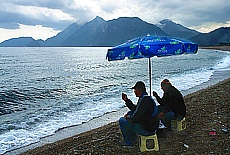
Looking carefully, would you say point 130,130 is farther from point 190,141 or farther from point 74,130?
point 74,130

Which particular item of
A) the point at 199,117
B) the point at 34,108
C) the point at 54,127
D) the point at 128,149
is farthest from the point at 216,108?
the point at 34,108

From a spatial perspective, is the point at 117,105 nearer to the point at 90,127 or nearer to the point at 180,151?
the point at 90,127

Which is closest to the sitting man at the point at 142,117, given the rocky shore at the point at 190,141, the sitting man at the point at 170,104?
the rocky shore at the point at 190,141

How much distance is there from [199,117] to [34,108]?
11.1 meters

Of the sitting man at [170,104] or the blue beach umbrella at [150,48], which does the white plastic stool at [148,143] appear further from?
the blue beach umbrella at [150,48]

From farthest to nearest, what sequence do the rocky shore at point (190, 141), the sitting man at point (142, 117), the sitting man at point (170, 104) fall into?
the sitting man at point (170, 104) → the rocky shore at point (190, 141) → the sitting man at point (142, 117)

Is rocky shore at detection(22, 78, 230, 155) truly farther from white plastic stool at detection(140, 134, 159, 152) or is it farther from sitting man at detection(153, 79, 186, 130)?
sitting man at detection(153, 79, 186, 130)

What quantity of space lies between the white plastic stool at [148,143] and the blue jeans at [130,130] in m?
0.13

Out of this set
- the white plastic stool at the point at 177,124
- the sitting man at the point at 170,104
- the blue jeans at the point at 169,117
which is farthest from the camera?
the white plastic stool at the point at 177,124

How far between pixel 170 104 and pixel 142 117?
1491 mm

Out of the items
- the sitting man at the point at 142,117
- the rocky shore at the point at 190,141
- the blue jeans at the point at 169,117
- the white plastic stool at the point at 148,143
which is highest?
the sitting man at the point at 142,117

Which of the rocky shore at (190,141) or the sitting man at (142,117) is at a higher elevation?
the sitting man at (142,117)

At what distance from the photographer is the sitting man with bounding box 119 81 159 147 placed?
4961 millimetres

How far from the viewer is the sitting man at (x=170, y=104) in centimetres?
605
